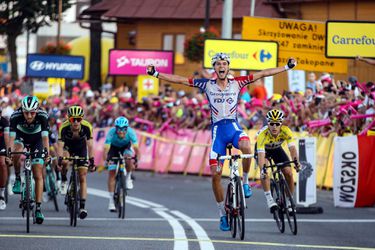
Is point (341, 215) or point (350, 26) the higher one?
point (350, 26)

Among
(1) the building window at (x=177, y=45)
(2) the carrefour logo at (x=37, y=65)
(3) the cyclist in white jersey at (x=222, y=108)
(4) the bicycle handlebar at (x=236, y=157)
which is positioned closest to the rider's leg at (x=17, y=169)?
(3) the cyclist in white jersey at (x=222, y=108)

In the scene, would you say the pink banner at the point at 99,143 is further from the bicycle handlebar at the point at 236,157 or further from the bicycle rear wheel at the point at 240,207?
the bicycle rear wheel at the point at 240,207

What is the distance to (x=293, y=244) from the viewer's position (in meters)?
16.1

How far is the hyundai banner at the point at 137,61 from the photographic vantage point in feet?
129

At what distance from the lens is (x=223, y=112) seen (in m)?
17.4

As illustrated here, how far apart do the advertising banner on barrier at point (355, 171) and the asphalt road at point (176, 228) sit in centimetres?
32

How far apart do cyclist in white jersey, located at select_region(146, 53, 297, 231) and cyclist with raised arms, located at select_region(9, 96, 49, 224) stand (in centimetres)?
206

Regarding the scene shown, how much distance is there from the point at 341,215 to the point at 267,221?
171 centimetres

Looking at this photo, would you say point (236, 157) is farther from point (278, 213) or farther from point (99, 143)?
point (99, 143)

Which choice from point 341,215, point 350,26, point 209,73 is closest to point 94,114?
point 209,73

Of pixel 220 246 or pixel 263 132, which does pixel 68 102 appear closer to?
pixel 263 132

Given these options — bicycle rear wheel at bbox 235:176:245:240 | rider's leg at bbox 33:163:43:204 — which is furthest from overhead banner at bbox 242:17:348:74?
bicycle rear wheel at bbox 235:176:245:240

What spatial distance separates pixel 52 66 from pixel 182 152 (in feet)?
25.0

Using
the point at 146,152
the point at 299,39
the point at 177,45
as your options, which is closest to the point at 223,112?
the point at 299,39
